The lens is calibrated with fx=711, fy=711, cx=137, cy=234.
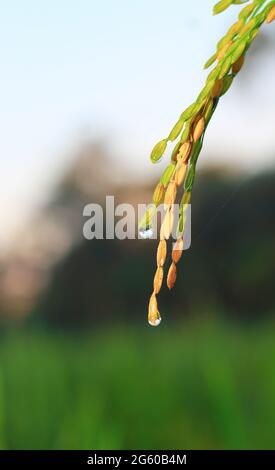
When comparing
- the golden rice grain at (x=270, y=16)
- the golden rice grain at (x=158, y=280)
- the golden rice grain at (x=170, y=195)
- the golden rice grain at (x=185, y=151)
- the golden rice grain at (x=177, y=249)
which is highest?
the golden rice grain at (x=270, y=16)

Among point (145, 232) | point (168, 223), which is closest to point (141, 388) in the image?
point (145, 232)

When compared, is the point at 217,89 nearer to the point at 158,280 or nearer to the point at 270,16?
the point at 270,16

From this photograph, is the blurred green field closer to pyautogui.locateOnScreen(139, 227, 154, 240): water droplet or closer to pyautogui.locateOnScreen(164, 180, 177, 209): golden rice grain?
pyautogui.locateOnScreen(139, 227, 154, 240): water droplet

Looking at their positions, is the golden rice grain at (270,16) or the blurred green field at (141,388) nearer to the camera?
the golden rice grain at (270,16)

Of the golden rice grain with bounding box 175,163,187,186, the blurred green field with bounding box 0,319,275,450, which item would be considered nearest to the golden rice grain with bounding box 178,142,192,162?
the golden rice grain with bounding box 175,163,187,186

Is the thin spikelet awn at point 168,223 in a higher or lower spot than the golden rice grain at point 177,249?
higher

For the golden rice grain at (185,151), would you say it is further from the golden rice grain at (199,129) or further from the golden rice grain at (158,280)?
the golden rice grain at (158,280)

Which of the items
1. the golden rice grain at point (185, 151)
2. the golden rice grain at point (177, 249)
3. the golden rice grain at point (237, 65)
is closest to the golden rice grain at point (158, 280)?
the golden rice grain at point (177, 249)

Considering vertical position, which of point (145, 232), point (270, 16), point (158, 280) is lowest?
point (158, 280)
